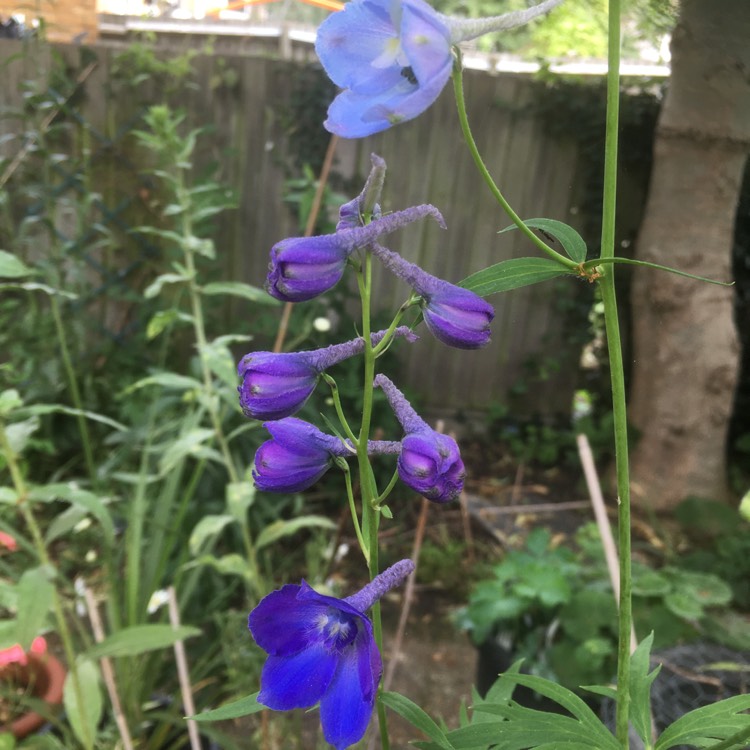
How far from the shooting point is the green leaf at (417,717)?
0.50m

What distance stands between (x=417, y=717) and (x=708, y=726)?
10.6 inches

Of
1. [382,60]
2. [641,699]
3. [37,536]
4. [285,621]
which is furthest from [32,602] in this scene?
[382,60]

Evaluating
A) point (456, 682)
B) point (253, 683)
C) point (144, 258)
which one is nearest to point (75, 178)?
point (144, 258)

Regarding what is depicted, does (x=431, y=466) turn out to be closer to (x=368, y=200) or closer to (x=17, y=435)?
(x=368, y=200)

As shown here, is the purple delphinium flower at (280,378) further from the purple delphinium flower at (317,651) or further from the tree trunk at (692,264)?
the tree trunk at (692,264)

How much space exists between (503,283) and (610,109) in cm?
14

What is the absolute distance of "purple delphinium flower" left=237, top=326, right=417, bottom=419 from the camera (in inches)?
19.9

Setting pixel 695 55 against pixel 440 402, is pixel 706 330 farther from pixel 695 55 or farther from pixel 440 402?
pixel 695 55

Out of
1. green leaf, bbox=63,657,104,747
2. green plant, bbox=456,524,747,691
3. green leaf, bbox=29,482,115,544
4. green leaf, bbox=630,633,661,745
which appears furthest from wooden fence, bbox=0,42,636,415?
green leaf, bbox=630,633,661,745

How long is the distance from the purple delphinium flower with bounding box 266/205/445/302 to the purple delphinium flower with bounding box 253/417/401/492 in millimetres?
106

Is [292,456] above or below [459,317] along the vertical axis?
below

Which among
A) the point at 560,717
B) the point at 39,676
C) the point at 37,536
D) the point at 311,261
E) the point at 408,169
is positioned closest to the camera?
the point at 311,261

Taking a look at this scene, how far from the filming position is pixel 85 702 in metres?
1.38

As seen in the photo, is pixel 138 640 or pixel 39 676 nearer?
pixel 138 640
